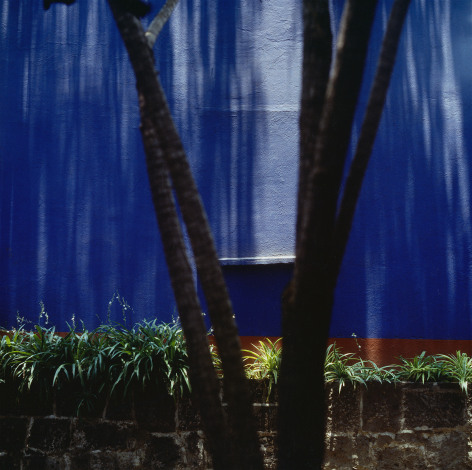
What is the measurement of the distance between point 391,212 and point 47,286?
9.26 ft

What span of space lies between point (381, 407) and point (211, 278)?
203 cm

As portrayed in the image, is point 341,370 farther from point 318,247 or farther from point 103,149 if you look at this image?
point 103,149

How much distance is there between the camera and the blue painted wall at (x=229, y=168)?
13.3ft

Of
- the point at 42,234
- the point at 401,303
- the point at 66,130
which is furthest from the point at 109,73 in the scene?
the point at 401,303

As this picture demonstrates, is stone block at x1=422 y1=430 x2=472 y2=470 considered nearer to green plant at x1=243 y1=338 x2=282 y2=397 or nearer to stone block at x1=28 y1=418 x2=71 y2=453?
green plant at x1=243 y1=338 x2=282 y2=397

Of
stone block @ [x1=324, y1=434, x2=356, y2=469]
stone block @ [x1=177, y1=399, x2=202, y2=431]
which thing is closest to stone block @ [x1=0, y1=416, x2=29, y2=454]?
stone block @ [x1=177, y1=399, x2=202, y2=431]

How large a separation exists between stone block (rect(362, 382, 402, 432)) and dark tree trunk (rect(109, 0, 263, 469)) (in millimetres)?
1581

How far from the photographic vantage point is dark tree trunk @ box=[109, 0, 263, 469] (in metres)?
2.20

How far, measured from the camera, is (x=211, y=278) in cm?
224

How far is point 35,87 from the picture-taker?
14.3 ft

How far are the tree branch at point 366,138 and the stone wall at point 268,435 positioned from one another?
5.93 feet

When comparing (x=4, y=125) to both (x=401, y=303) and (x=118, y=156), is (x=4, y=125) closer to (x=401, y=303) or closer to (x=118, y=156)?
(x=118, y=156)

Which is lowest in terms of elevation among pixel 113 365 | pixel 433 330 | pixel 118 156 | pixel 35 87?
pixel 113 365

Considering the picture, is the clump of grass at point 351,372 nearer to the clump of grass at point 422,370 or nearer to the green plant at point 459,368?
the clump of grass at point 422,370
